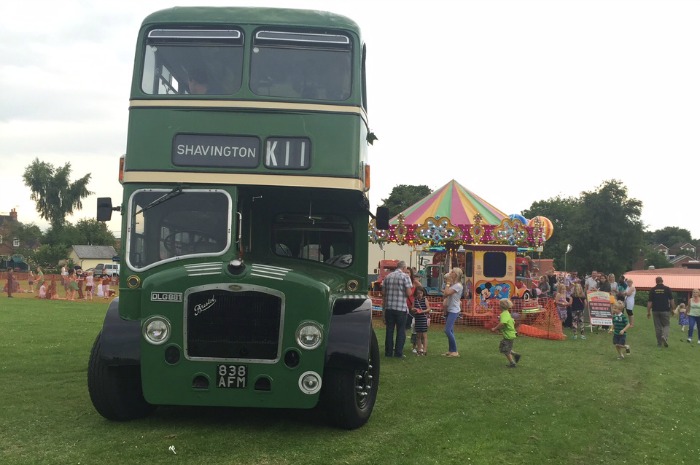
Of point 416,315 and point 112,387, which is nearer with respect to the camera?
point 112,387

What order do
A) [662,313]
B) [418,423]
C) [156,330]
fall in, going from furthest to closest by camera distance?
[662,313], [418,423], [156,330]

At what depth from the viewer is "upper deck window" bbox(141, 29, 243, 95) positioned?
7938 millimetres

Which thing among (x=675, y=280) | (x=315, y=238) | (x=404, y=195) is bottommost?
(x=675, y=280)

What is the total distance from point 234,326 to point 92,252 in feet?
257

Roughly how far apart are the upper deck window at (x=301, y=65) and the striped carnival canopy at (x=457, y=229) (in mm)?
13198

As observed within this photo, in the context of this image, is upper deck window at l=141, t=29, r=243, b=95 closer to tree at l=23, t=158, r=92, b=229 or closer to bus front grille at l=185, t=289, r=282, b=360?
bus front grille at l=185, t=289, r=282, b=360

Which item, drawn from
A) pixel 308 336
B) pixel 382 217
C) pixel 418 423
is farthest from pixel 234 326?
pixel 382 217

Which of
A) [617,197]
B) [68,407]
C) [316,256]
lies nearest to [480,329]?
[316,256]

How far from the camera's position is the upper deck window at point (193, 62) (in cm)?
794

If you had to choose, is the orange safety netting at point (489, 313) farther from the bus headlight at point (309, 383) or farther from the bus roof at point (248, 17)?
the bus headlight at point (309, 383)

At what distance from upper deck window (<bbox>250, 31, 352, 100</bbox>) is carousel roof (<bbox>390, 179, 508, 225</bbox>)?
54.0ft

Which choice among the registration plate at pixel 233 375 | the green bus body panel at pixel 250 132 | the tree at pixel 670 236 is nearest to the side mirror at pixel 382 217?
the green bus body panel at pixel 250 132

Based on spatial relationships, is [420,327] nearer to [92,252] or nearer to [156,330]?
[156,330]

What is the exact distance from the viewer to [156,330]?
6812 mm
